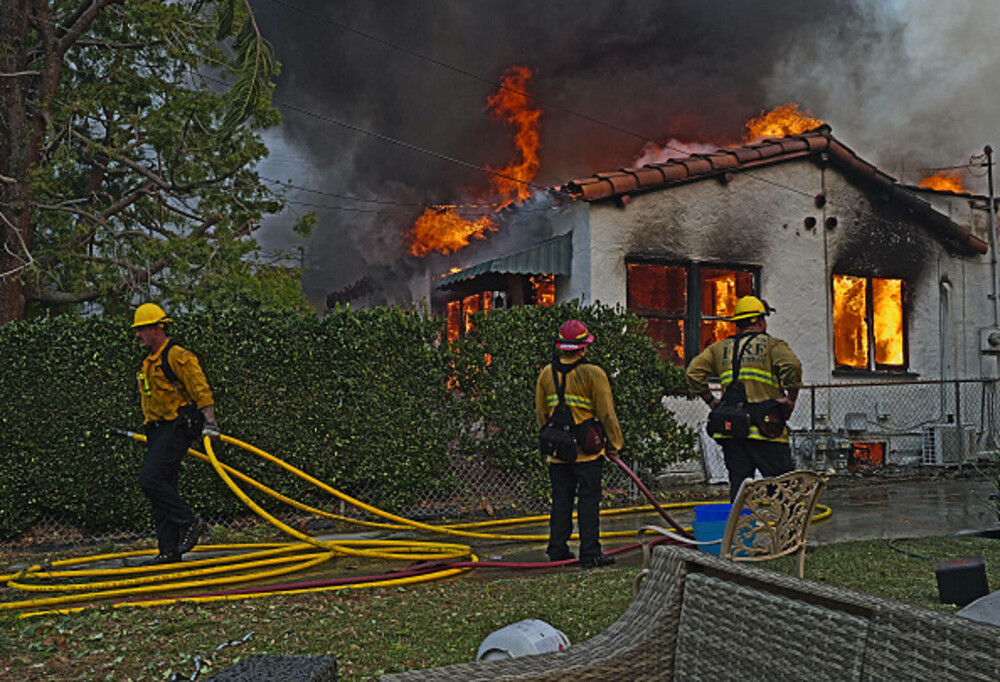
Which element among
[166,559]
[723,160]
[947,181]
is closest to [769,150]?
[723,160]

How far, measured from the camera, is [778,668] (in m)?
1.76

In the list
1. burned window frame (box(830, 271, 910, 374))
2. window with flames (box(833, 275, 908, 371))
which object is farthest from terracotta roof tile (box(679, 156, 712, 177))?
window with flames (box(833, 275, 908, 371))

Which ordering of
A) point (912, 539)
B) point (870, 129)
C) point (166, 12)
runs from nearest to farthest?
point (912, 539), point (166, 12), point (870, 129)

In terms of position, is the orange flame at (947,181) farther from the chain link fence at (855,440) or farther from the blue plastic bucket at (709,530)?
the blue plastic bucket at (709,530)

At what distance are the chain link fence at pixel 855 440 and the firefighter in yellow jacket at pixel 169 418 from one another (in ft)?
10.4

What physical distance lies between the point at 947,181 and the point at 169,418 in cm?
1644

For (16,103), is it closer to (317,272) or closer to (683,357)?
(683,357)

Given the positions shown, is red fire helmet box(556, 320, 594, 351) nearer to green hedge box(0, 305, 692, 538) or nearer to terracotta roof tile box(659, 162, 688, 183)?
green hedge box(0, 305, 692, 538)

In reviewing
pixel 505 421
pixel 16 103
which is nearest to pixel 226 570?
pixel 505 421

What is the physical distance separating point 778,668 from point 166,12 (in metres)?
11.0

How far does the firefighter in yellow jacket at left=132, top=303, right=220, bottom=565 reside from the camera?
21.9 feet

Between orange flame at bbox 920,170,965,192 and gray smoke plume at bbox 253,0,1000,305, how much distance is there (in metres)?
2.95

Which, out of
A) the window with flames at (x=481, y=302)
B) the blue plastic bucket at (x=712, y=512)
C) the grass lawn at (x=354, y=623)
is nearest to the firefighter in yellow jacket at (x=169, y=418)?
the grass lawn at (x=354, y=623)

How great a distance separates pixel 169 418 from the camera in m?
6.76
